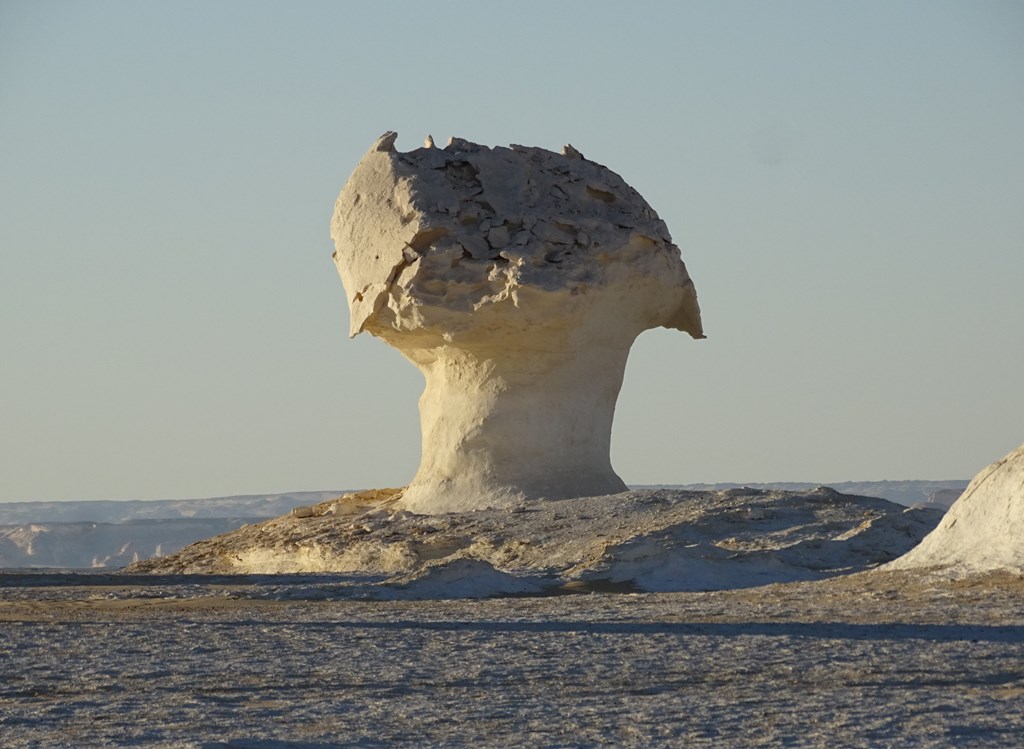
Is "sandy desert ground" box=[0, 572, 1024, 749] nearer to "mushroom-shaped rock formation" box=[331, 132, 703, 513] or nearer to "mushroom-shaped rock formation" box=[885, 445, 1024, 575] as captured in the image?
"mushroom-shaped rock formation" box=[885, 445, 1024, 575]

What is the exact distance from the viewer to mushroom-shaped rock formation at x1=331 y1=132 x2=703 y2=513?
1773cm

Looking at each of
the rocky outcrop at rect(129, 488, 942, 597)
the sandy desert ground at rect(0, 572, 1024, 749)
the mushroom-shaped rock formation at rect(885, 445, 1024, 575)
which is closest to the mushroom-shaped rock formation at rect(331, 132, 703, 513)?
the rocky outcrop at rect(129, 488, 942, 597)

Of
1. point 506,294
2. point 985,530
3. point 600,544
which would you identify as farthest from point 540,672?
point 506,294

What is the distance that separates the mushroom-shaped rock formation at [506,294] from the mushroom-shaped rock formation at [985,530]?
240 inches

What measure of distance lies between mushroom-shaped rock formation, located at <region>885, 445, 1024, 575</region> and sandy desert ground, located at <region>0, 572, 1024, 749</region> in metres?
0.29

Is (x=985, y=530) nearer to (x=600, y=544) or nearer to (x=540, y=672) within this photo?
(x=600, y=544)

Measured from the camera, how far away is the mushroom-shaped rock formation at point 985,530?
1145 centimetres

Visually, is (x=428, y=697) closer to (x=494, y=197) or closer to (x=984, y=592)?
(x=984, y=592)

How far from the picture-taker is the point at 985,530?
11844 millimetres

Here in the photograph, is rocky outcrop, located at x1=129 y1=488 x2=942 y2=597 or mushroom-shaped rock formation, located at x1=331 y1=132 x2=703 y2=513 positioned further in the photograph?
mushroom-shaped rock formation, located at x1=331 y1=132 x2=703 y2=513

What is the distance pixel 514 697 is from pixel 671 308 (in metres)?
12.3

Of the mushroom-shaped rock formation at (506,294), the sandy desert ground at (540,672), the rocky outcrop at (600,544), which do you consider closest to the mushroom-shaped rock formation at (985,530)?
the sandy desert ground at (540,672)

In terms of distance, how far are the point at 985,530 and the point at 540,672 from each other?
5057 mm

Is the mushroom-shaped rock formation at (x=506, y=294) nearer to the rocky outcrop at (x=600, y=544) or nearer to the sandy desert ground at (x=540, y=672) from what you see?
the rocky outcrop at (x=600, y=544)
